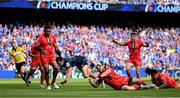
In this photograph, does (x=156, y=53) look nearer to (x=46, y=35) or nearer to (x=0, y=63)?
(x=0, y=63)

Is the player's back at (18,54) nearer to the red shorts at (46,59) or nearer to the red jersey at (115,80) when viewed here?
the red shorts at (46,59)

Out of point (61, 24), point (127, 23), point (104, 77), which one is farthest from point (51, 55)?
point (127, 23)

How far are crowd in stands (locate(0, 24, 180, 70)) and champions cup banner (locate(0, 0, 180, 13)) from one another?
1.43 meters

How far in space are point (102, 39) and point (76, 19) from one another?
5185mm

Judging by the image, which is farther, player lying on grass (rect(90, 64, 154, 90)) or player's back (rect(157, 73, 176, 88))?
player's back (rect(157, 73, 176, 88))

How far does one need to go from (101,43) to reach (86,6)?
3.87m

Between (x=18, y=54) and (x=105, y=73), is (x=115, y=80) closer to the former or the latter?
(x=105, y=73)

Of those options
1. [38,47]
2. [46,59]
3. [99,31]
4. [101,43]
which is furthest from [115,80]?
[99,31]

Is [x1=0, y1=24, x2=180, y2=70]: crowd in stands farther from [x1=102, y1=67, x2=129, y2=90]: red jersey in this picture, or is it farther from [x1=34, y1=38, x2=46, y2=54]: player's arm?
[x1=102, y1=67, x2=129, y2=90]: red jersey

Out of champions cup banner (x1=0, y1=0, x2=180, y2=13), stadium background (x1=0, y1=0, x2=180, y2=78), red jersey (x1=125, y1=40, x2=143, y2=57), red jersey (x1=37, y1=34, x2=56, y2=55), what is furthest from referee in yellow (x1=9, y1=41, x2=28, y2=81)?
champions cup banner (x1=0, y1=0, x2=180, y2=13)

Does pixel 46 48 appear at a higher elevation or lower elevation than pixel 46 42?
lower

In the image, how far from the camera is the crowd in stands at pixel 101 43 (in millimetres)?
39656

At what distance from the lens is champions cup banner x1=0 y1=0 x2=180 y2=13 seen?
140ft

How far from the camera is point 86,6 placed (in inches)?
1784
